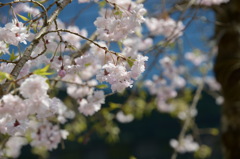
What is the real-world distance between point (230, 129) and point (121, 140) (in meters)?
7.98

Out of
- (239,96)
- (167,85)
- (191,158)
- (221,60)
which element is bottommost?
(239,96)

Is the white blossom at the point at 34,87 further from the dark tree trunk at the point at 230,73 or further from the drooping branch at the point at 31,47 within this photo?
the dark tree trunk at the point at 230,73

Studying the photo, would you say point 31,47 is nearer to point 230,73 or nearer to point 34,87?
point 34,87

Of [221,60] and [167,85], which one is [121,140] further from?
[221,60]

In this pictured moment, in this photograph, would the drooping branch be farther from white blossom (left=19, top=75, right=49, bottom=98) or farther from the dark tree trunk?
the dark tree trunk

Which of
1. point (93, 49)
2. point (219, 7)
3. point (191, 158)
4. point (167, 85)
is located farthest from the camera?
point (191, 158)

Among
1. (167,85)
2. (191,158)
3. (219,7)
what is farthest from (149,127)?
(219,7)

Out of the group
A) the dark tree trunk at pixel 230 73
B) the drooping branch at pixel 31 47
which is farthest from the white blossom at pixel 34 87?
the dark tree trunk at pixel 230 73

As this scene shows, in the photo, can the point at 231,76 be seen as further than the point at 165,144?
No

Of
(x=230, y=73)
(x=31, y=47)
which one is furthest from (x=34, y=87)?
(x=230, y=73)

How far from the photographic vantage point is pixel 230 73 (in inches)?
103

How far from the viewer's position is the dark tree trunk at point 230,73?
252 cm

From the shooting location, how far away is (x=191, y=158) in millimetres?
9820

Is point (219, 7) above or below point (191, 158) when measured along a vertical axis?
below
